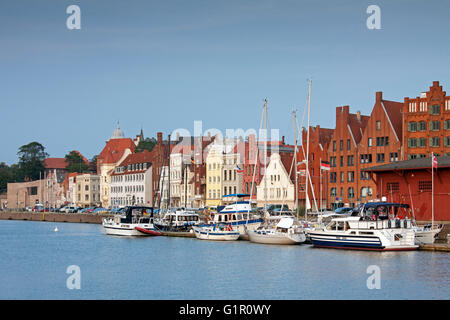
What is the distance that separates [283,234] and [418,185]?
17.6 meters

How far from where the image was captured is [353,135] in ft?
351

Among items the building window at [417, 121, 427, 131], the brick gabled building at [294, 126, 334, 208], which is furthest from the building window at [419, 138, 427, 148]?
the brick gabled building at [294, 126, 334, 208]

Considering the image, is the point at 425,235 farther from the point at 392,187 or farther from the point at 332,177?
the point at 332,177

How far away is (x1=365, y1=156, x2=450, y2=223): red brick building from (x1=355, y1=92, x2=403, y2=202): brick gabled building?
21370 mm

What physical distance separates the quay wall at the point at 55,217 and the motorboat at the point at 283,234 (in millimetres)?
68649

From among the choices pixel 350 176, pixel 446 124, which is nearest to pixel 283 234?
pixel 446 124

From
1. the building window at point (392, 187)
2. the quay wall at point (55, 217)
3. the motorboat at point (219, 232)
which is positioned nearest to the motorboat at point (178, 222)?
the motorboat at point (219, 232)

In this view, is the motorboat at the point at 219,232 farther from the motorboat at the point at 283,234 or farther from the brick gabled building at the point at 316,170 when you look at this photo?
the brick gabled building at the point at 316,170

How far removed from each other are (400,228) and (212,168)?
245 ft

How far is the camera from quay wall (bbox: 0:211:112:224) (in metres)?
138

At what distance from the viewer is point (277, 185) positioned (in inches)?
4587

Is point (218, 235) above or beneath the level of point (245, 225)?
beneath

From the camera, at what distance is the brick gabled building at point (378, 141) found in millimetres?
100500
